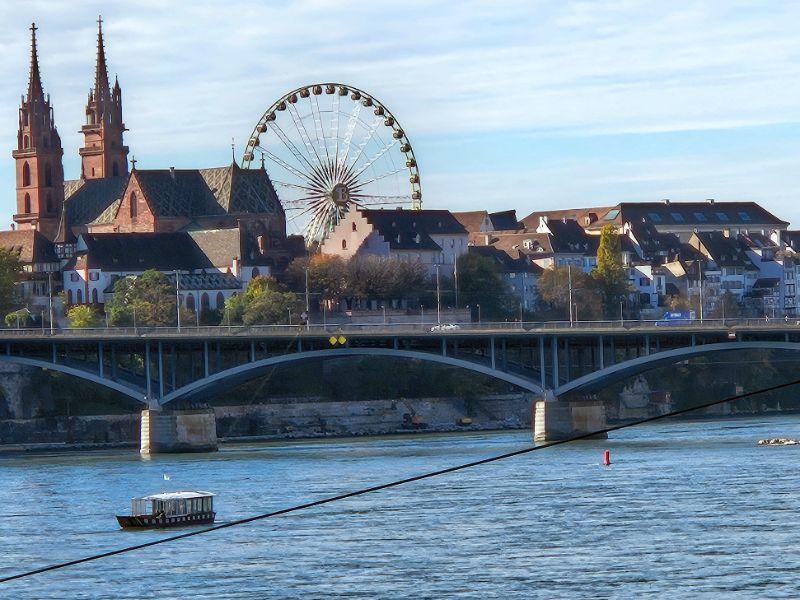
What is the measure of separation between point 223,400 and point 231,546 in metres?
80.5

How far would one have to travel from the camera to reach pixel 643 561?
71562mm

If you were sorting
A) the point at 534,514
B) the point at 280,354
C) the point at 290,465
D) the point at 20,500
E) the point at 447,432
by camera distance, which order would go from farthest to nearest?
1. the point at 447,432
2. the point at 280,354
3. the point at 290,465
4. the point at 20,500
5. the point at 534,514

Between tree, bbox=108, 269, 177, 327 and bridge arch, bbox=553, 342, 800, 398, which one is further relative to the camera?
tree, bbox=108, 269, 177, 327

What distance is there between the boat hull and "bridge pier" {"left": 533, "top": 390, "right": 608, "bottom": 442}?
40744mm

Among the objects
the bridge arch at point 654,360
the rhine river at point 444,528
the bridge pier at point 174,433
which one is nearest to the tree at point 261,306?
the bridge pier at point 174,433

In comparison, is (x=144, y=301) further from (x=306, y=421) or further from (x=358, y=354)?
(x=358, y=354)

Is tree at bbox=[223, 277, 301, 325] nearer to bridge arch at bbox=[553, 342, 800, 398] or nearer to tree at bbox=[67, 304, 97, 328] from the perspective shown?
tree at bbox=[67, 304, 97, 328]

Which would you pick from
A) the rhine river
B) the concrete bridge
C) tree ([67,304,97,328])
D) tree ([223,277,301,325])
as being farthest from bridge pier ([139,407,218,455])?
tree ([67,304,97,328])

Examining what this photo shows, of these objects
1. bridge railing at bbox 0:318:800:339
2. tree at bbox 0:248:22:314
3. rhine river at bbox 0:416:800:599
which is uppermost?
tree at bbox 0:248:22:314

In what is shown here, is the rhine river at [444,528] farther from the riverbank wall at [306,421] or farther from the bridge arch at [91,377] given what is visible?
the riverbank wall at [306,421]

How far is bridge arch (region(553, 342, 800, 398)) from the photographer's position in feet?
400

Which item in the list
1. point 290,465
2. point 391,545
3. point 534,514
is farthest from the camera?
point 290,465

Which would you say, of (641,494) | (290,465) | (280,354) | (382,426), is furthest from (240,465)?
(382,426)

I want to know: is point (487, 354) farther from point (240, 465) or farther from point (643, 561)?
point (643, 561)
